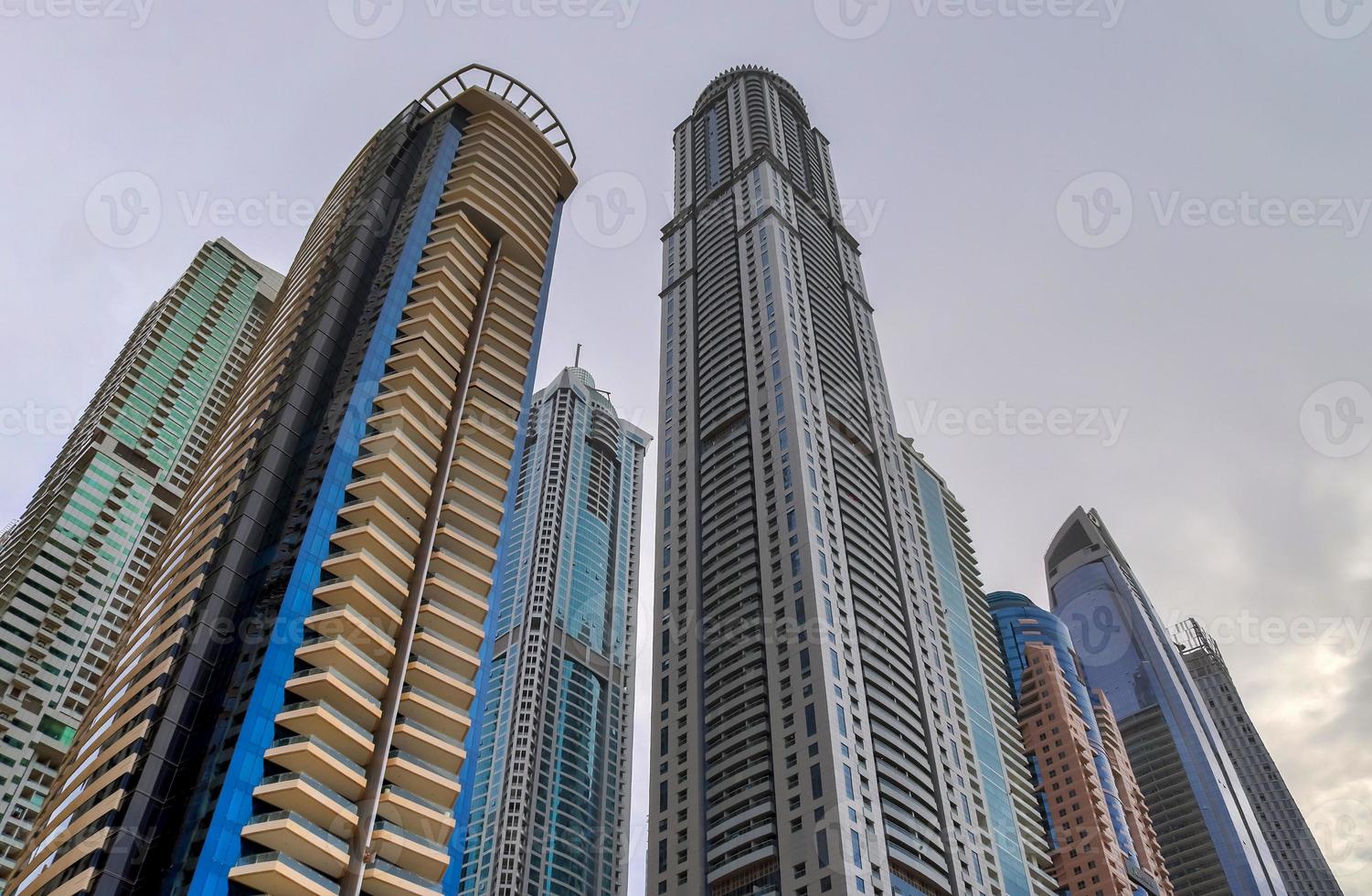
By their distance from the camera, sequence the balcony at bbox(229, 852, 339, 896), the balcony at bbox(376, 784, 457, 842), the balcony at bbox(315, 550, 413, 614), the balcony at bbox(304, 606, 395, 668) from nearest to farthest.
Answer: the balcony at bbox(229, 852, 339, 896)
the balcony at bbox(376, 784, 457, 842)
the balcony at bbox(304, 606, 395, 668)
the balcony at bbox(315, 550, 413, 614)

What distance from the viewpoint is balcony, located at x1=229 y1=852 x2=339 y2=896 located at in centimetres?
4472

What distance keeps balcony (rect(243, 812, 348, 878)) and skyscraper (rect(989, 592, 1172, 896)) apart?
378 feet

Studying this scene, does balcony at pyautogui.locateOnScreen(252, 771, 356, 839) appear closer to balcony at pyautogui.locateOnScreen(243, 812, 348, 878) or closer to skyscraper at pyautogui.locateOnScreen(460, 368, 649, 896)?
balcony at pyautogui.locateOnScreen(243, 812, 348, 878)

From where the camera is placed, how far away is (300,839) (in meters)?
46.8

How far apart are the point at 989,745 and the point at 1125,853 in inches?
1656

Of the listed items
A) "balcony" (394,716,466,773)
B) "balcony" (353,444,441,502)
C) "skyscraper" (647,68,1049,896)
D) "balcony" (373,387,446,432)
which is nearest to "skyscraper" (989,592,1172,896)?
"skyscraper" (647,68,1049,896)

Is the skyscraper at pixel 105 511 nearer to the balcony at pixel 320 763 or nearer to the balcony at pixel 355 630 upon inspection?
the balcony at pixel 355 630

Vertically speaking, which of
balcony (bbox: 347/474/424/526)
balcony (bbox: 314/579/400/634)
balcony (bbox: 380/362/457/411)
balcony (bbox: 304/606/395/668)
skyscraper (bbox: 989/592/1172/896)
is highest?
skyscraper (bbox: 989/592/1172/896)

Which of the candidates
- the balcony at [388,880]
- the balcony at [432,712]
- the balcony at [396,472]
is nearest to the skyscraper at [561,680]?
the balcony at [396,472]

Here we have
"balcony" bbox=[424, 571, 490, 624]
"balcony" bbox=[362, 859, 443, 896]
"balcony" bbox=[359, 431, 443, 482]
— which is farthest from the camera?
"balcony" bbox=[359, 431, 443, 482]

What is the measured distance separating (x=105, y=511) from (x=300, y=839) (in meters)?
81.7

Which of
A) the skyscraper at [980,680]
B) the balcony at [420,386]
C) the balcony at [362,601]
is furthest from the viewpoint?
the skyscraper at [980,680]

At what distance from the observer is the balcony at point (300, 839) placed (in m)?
46.0

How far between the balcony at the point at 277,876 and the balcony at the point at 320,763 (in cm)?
418
